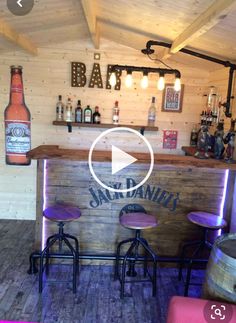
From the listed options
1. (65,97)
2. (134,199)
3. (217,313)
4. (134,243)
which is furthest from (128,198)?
(65,97)

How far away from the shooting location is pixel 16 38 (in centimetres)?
295

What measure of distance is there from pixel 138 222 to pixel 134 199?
50 centimetres

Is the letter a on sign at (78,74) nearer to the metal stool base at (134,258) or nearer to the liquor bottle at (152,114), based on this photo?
the liquor bottle at (152,114)

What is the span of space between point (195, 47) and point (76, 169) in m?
1.63

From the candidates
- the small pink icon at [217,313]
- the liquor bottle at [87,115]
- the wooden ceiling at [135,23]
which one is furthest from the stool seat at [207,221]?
the liquor bottle at [87,115]

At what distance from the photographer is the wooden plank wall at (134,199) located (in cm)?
Answer: 280

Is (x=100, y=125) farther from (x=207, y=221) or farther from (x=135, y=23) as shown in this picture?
(x=207, y=221)

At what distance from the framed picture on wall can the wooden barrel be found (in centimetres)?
237

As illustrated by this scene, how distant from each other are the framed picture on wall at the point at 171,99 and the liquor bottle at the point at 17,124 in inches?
70.6

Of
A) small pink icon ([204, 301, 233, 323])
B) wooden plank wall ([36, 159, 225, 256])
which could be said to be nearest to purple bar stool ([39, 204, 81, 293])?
wooden plank wall ([36, 159, 225, 256])

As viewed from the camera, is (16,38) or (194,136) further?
(194,136)
